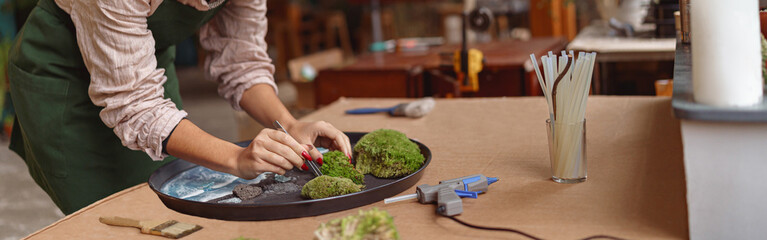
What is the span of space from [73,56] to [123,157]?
0.80 feet

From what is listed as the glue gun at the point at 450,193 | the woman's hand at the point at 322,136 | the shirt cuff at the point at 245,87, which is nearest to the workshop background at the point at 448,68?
the glue gun at the point at 450,193

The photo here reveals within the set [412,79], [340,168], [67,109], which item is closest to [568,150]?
[340,168]

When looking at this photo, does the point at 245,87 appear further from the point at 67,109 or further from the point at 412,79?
the point at 412,79

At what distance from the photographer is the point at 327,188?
960 mm

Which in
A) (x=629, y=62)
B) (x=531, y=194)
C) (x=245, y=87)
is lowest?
(x=629, y=62)

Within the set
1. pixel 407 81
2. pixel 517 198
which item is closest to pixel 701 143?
pixel 517 198

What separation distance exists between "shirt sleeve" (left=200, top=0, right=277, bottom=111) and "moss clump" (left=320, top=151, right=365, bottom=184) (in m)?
0.42

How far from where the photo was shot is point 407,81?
111 inches

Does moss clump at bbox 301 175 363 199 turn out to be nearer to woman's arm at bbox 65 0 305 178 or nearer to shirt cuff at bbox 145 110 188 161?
woman's arm at bbox 65 0 305 178

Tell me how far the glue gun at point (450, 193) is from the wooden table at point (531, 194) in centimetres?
1

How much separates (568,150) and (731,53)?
29 cm

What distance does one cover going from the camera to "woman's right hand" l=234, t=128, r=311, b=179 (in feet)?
3.32

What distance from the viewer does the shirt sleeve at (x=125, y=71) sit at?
3.56 feet

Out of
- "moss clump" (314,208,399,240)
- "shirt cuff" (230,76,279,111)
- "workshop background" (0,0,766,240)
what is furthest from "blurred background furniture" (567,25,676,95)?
"moss clump" (314,208,399,240)
